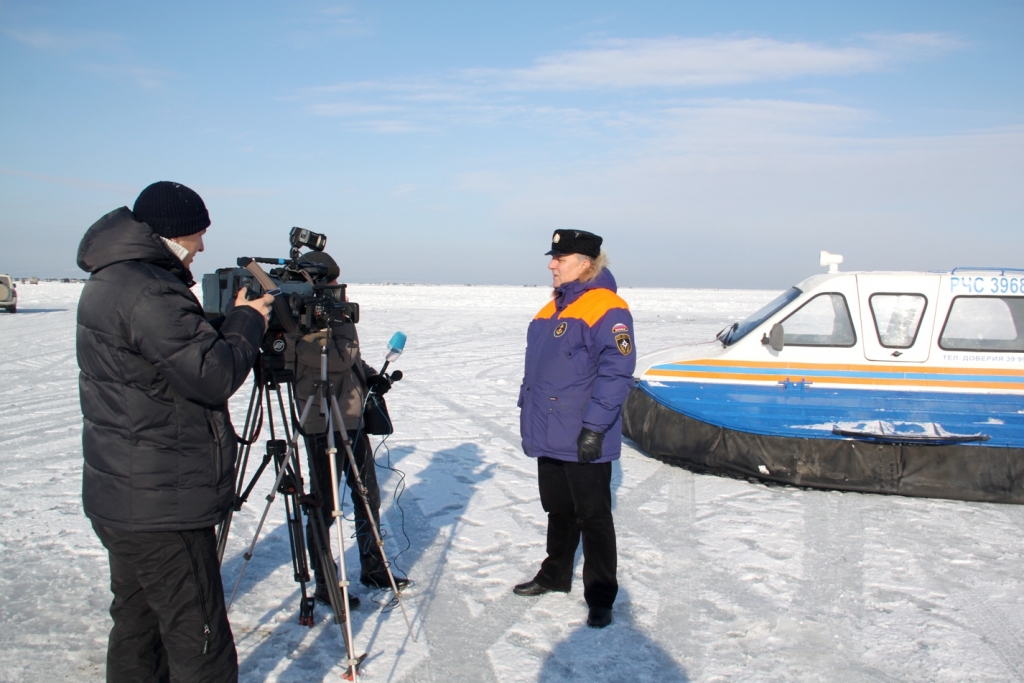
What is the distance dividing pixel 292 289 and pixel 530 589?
2142mm

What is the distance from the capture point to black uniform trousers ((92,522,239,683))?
243 centimetres

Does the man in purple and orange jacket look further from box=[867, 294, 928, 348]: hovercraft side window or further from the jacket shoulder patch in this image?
box=[867, 294, 928, 348]: hovercraft side window

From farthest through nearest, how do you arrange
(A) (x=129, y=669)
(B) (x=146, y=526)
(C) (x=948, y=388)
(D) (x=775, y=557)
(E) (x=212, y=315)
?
1. (C) (x=948, y=388)
2. (D) (x=775, y=557)
3. (E) (x=212, y=315)
4. (A) (x=129, y=669)
5. (B) (x=146, y=526)

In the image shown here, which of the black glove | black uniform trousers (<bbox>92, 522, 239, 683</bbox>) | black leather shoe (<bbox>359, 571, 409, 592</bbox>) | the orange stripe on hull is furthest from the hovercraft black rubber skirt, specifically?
black uniform trousers (<bbox>92, 522, 239, 683</bbox>)

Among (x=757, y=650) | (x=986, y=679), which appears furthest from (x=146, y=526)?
(x=986, y=679)

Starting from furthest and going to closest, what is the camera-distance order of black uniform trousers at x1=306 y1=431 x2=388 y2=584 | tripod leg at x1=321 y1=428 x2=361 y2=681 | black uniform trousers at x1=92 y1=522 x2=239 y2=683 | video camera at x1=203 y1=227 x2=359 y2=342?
1. black uniform trousers at x1=306 y1=431 x2=388 y2=584
2. tripod leg at x1=321 y1=428 x2=361 y2=681
3. video camera at x1=203 y1=227 x2=359 y2=342
4. black uniform trousers at x1=92 y1=522 x2=239 y2=683

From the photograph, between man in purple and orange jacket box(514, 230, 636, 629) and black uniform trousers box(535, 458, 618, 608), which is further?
black uniform trousers box(535, 458, 618, 608)

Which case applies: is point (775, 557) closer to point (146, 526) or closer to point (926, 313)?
point (926, 313)

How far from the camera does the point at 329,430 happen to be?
11.1 ft

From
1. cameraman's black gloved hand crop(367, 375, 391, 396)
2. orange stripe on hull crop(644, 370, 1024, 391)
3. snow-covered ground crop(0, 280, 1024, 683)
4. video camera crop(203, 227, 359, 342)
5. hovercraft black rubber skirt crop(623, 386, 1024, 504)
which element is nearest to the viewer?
video camera crop(203, 227, 359, 342)

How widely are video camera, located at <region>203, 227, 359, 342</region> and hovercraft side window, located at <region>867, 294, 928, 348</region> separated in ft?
14.4

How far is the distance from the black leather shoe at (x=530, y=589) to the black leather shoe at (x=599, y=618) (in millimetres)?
402

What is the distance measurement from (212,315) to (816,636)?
3.22 metres

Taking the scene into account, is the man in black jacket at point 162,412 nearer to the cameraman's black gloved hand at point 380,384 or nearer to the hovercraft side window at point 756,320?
the cameraman's black gloved hand at point 380,384
